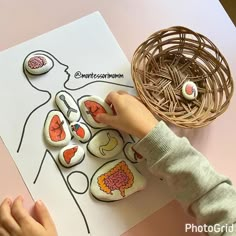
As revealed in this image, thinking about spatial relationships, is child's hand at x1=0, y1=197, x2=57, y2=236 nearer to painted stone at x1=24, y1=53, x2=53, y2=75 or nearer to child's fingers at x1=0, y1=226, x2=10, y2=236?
child's fingers at x1=0, y1=226, x2=10, y2=236

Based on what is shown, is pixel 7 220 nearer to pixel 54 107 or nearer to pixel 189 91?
pixel 54 107

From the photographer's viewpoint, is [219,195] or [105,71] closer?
[219,195]

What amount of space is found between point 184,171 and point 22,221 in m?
0.26

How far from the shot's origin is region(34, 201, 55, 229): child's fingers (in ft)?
2.19

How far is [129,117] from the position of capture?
28.2 inches

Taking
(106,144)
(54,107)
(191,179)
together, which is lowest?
(191,179)

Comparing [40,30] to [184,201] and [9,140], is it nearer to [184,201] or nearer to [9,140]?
[9,140]

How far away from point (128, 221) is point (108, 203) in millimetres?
43

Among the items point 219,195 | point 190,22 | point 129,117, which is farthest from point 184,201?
point 190,22

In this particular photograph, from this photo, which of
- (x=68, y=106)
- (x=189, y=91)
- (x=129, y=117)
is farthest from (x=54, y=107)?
(x=189, y=91)

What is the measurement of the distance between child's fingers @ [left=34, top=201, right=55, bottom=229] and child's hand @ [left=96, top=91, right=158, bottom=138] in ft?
0.57

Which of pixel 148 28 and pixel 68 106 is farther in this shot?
pixel 148 28

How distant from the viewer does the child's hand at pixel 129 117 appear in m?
0.71

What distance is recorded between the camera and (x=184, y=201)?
687 mm
